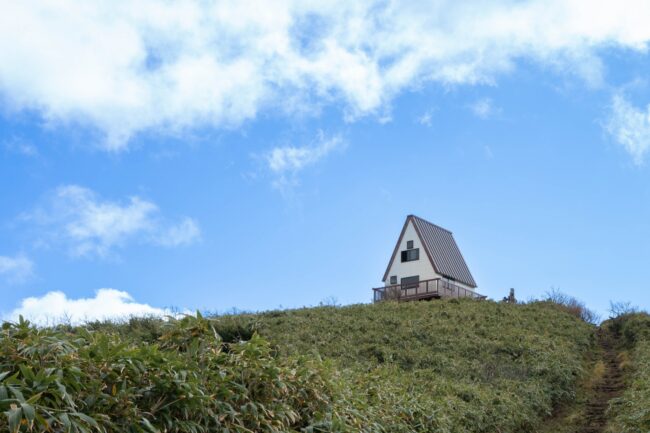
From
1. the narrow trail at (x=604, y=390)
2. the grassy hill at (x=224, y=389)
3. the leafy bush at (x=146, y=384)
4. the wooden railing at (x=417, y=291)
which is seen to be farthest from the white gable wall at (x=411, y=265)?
the leafy bush at (x=146, y=384)

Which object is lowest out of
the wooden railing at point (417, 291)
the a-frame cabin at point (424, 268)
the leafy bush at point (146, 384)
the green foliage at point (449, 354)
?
the leafy bush at point (146, 384)

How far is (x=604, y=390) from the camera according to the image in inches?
592

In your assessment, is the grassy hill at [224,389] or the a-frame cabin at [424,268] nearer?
the grassy hill at [224,389]

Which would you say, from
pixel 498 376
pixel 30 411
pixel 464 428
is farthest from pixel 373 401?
pixel 498 376

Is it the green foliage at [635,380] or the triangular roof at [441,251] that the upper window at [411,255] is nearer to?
the triangular roof at [441,251]

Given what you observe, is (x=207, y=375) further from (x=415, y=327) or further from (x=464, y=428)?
(x=415, y=327)

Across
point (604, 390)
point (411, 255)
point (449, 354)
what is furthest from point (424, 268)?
point (604, 390)

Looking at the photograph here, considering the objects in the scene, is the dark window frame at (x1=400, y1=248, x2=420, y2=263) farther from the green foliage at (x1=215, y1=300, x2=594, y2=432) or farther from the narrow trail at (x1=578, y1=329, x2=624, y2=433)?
the narrow trail at (x1=578, y1=329, x2=624, y2=433)

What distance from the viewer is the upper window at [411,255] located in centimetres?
3425

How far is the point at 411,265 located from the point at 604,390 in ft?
63.8

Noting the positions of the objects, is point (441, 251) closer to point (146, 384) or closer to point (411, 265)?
point (411, 265)

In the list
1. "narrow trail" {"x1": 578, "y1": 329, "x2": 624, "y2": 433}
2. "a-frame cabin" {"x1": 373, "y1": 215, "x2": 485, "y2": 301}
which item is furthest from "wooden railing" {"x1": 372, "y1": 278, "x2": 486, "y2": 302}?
"narrow trail" {"x1": 578, "y1": 329, "x2": 624, "y2": 433}

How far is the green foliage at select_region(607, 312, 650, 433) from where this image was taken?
414 inches

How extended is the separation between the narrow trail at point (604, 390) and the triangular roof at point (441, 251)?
12855 millimetres
